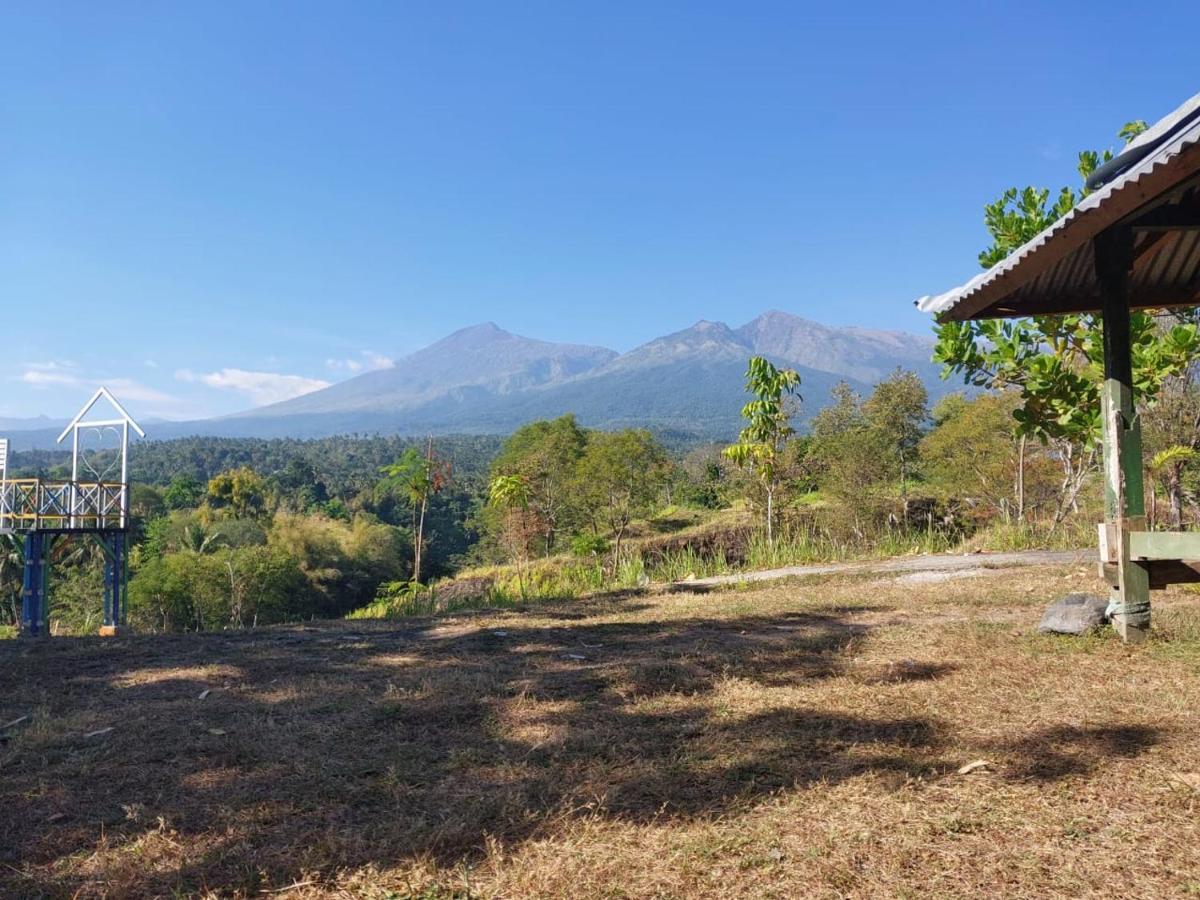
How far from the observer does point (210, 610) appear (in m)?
29.7

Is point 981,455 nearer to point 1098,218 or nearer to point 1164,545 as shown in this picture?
point 1164,545

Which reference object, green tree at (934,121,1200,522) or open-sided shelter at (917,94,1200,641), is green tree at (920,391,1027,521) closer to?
green tree at (934,121,1200,522)

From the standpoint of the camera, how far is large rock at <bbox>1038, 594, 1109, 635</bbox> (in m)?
4.31

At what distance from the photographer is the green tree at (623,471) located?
2086cm

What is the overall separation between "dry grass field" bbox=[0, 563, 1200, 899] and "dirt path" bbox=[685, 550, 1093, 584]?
3.09 m

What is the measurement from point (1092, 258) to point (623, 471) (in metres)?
16.6

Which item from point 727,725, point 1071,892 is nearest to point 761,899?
point 1071,892

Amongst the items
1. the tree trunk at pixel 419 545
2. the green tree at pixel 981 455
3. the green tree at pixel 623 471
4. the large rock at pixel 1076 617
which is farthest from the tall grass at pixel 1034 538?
the green tree at pixel 623 471

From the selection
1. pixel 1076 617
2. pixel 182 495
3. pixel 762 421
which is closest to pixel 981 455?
pixel 762 421

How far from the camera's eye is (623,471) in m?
20.8

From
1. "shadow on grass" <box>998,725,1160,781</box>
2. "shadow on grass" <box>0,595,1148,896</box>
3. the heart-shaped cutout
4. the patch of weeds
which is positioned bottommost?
"shadow on grass" <box>0,595,1148,896</box>

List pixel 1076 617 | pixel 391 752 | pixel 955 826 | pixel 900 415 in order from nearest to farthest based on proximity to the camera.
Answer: pixel 955 826 → pixel 391 752 → pixel 1076 617 → pixel 900 415

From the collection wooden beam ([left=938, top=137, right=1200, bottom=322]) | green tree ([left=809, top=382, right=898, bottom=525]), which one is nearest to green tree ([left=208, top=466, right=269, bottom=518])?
green tree ([left=809, top=382, right=898, bottom=525])

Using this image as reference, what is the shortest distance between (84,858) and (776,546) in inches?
352
